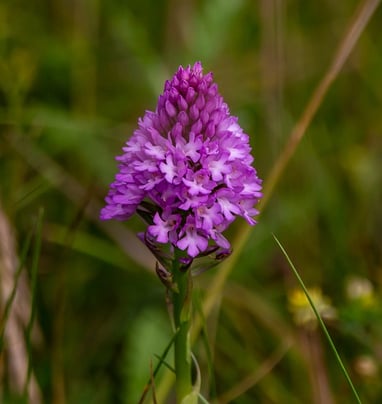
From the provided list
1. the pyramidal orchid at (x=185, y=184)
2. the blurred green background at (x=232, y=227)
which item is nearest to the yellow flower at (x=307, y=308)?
the blurred green background at (x=232, y=227)

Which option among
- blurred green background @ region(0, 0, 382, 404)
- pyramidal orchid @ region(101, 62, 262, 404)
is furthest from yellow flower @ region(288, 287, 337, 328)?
pyramidal orchid @ region(101, 62, 262, 404)

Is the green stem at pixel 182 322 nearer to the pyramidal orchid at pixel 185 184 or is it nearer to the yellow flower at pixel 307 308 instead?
the pyramidal orchid at pixel 185 184

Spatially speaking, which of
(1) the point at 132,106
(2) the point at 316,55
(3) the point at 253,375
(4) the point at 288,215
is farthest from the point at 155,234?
(2) the point at 316,55

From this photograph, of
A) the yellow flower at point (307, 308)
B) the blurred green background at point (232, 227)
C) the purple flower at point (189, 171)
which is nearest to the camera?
the purple flower at point (189, 171)

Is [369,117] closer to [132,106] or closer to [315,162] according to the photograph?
[315,162]

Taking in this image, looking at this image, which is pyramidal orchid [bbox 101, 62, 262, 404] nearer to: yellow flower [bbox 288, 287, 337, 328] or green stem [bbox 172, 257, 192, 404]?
green stem [bbox 172, 257, 192, 404]

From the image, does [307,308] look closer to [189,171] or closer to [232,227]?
[189,171]
